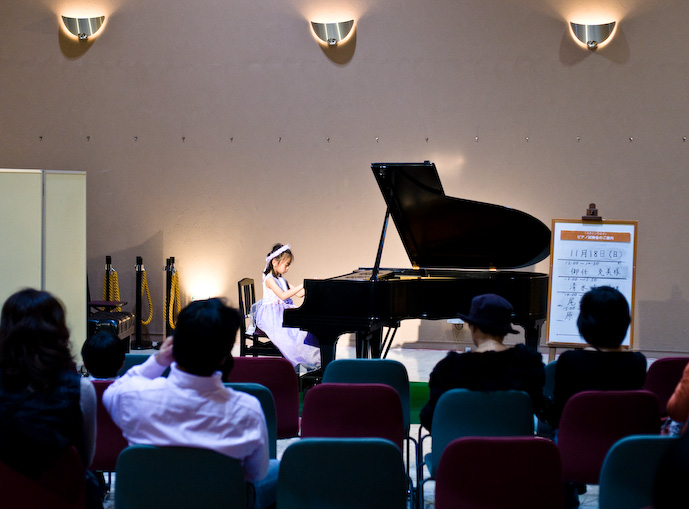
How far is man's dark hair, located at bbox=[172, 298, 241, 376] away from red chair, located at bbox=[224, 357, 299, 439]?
4.30ft

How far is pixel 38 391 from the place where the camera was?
2.12 m

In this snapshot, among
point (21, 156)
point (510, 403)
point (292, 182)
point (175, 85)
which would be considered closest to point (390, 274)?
point (292, 182)

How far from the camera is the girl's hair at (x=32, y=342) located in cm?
211

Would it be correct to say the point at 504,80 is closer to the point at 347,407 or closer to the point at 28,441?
the point at 347,407

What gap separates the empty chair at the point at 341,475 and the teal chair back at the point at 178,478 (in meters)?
0.14

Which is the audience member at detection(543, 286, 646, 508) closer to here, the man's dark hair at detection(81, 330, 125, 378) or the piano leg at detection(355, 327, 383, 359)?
the man's dark hair at detection(81, 330, 125, 378)

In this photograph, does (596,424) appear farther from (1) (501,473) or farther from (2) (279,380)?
(2) (279,380)

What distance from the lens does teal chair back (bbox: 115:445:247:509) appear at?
205 centimetres

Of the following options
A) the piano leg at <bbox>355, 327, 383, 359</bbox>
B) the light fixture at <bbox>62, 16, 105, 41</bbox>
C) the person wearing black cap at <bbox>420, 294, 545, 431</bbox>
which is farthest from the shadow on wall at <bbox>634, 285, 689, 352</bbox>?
the light fixture at <bbox>62, 16, 105, 41</bbox>

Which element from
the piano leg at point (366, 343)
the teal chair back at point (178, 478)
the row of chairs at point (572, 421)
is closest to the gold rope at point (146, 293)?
the piano leg at point (366, 343)

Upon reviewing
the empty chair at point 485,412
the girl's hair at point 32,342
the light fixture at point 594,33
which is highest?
the light fixture at point 594,33

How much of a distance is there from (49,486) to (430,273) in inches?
172

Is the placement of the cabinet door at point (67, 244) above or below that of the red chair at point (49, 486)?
above

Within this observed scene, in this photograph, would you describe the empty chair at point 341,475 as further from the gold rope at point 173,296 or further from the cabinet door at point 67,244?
the gold rope at point 173,296
